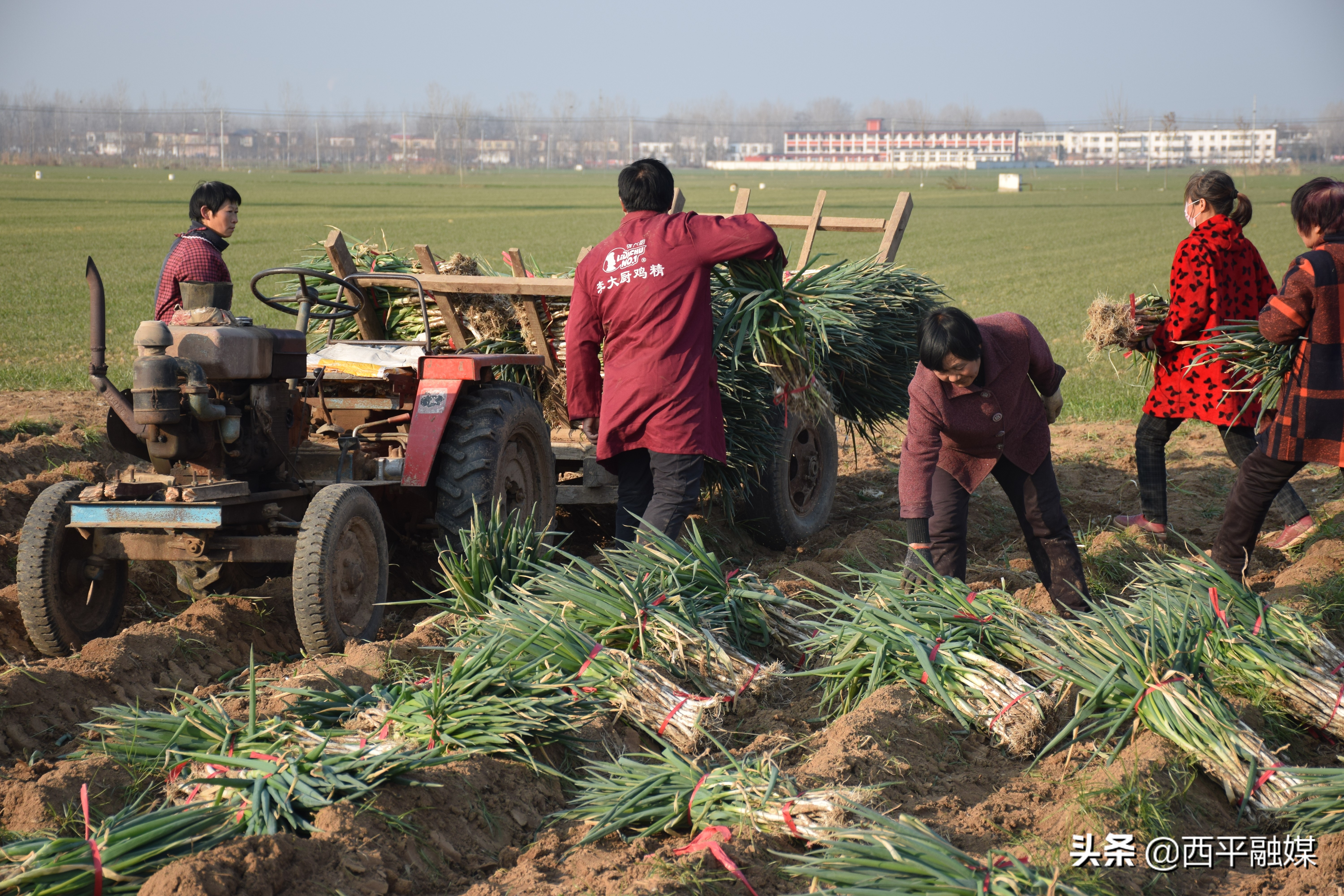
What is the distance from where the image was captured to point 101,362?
13.0 ft

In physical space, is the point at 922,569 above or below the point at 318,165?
below

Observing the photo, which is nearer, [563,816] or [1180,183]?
[563,816]

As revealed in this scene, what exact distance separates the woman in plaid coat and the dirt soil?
51 cm

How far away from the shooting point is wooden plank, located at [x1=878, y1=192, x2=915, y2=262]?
6824 millimetres

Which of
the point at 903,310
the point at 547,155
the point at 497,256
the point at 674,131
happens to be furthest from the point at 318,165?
the point at 903,310

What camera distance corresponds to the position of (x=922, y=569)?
14.2 ft

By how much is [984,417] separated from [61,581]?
11.3ft

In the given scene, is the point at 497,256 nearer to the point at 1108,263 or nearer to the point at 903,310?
the point at 1108,263

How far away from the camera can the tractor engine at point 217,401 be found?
4.04m

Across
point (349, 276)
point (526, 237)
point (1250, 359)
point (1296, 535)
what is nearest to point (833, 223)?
point (1250, 359)

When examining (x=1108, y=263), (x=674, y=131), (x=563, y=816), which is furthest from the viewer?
(x=674, y=131)

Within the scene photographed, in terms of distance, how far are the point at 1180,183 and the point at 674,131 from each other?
113m

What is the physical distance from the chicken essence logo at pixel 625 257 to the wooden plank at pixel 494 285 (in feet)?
2.51

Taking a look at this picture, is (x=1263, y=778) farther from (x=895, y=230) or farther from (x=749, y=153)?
(x=749, y=153)
